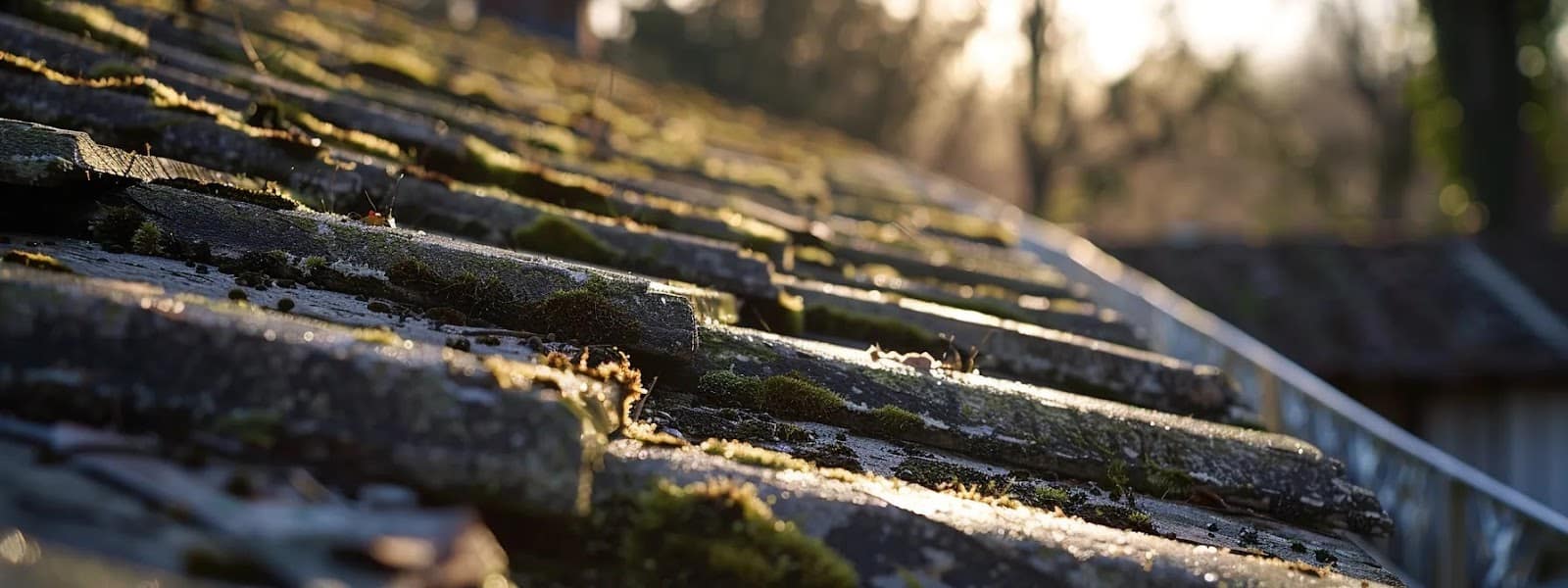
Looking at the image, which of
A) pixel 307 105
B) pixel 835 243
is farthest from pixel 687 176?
pixel 307 105

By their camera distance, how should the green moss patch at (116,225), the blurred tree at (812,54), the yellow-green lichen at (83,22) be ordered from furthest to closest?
1. the blurred tree at (812,54)
2. the yellow-green lichen at (83,22)
3. the green moss patch at (116,225)

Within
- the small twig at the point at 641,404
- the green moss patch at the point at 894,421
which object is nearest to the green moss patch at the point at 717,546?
the small twig at the point at 641,404

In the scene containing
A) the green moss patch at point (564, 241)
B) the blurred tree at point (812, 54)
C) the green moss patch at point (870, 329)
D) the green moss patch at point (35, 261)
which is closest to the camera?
the green moss patch at point (35, 261)

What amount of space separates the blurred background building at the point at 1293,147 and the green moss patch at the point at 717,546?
35.2 ft

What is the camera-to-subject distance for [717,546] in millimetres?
1723

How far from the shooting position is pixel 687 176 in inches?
231

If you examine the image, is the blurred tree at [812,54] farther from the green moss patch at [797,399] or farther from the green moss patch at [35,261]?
the green moss patch at [35,261]

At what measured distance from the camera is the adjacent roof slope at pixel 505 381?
1.49 m

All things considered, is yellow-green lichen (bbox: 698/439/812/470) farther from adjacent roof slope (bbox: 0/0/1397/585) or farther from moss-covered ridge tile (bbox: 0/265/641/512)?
moss-covered ridge tile (bbox: 0/265/641/512)

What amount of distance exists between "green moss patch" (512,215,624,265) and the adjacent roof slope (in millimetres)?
12

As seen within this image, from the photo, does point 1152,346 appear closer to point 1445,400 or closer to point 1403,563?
point 1403,563

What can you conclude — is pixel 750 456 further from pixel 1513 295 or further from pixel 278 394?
pixel 1513 295

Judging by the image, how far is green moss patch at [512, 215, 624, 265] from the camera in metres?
3.33

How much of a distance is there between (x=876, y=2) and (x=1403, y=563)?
87.7 feet
